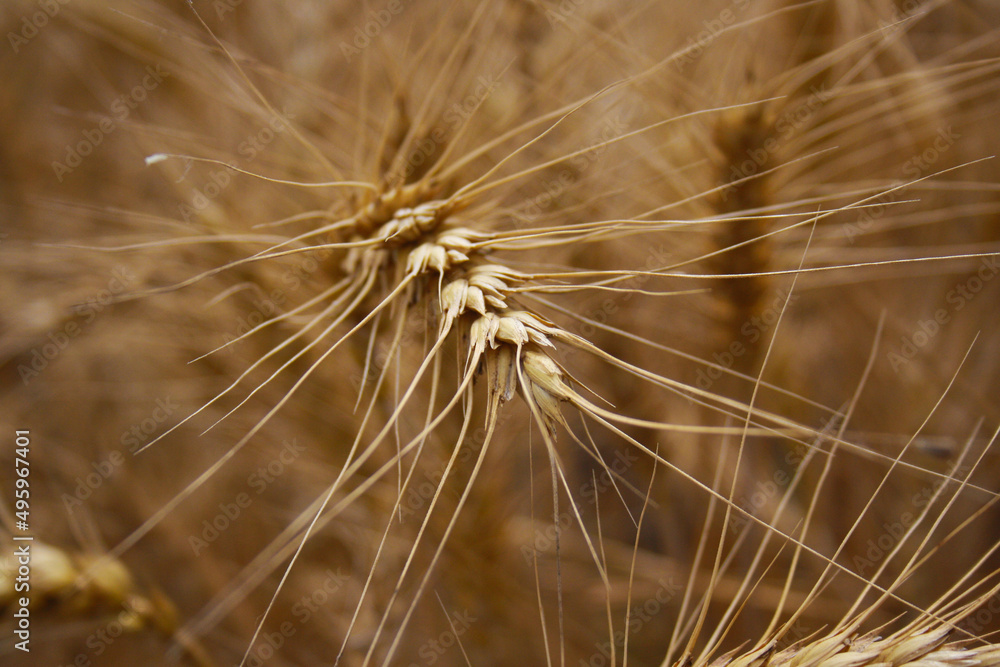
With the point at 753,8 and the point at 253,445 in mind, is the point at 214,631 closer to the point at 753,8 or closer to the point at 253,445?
the point at 253,445

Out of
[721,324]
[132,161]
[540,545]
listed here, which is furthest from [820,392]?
[132,161]

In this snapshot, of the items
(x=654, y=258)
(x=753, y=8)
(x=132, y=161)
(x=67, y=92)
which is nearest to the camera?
(x=753, y=8)

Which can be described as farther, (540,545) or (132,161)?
(132,161)

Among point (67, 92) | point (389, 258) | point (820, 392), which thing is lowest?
point (820, 392)

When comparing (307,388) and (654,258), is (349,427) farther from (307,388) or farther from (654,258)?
(654,258)

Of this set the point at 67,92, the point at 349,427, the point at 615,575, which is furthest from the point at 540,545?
the point at 67,92

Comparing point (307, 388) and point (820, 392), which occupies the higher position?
point (307, 388)

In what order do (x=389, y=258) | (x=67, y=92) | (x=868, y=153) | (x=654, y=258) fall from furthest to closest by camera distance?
(x=67, y=92), (x=868, y=153), (x=654, y=258), (x=389, y=258)
